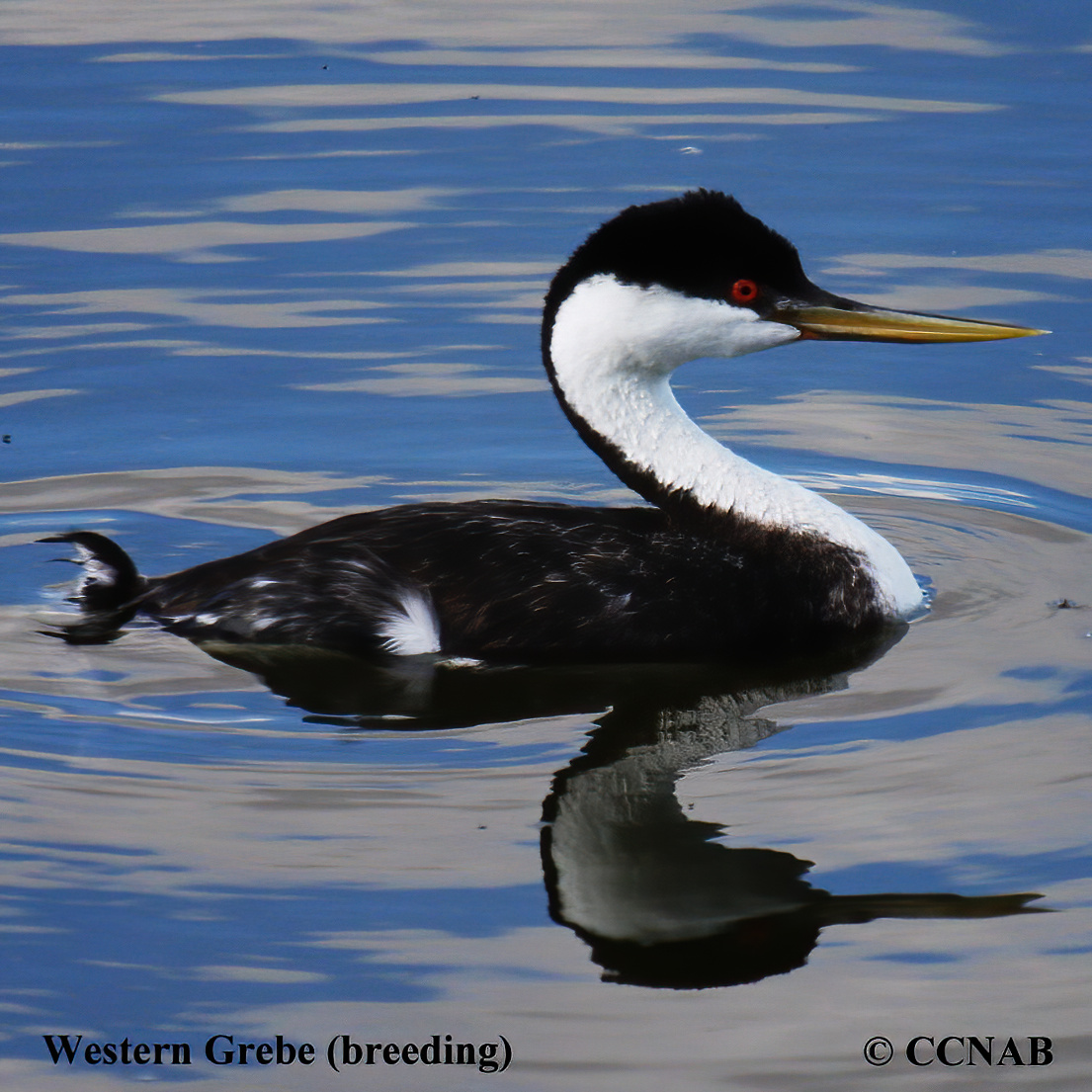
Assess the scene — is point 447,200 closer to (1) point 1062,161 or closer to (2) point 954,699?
(1) point 1062,161

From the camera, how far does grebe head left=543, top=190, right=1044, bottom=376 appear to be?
5.73 m

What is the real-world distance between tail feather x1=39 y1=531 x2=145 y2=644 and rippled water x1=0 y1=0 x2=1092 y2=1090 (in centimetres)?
15

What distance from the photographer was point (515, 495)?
700cm

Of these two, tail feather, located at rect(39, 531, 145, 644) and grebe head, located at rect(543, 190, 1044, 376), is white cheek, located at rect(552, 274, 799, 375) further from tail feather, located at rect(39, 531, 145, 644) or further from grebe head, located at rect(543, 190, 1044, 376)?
tail feather, located at rect(39, 531, 145, 644)

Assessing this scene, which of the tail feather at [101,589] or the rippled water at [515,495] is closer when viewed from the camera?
the rippled water at [515,495]

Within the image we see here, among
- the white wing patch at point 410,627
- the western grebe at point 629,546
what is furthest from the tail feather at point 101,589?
the white wing patch at point 410,627

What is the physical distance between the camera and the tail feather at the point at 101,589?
582 cm

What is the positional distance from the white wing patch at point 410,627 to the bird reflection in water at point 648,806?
0.06 metres

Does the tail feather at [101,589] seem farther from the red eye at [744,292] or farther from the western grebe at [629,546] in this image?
the red eye at [744,292]

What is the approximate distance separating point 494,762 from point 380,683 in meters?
0.64

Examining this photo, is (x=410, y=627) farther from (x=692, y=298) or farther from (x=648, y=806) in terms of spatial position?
(x=692, y=298)

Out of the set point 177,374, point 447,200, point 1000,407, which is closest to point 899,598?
point 1000,407

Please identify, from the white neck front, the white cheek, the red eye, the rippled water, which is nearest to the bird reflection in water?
the rippled water

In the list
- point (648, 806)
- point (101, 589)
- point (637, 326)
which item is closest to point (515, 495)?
point (637, 326)
